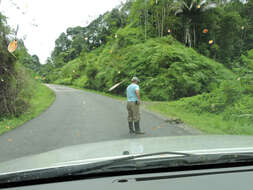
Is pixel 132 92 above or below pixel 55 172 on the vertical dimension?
above

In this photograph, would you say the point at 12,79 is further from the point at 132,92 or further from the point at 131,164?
the point at 131,164

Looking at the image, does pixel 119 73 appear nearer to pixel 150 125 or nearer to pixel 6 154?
pixel 150 125

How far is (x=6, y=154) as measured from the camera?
18.0 feet

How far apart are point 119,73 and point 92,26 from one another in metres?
49.0

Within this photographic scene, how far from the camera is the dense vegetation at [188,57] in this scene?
13016 mm

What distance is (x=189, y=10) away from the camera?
28328 mm

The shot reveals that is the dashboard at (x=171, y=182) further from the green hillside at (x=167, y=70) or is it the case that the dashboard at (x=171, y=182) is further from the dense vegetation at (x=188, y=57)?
the green hillside at (x=167, y=70)

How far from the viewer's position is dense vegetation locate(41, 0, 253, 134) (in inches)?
512

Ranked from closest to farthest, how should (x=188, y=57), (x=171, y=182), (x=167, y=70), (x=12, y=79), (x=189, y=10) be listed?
1. (x=171, y=182)
2. (x=12, y=79)
3. (x=167, y=70)
4. (x=188, y=57)
5. (x=189, y=10)

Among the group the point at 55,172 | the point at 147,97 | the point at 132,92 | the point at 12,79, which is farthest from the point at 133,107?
the point at 147,97

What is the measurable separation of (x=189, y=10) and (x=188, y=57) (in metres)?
9.39

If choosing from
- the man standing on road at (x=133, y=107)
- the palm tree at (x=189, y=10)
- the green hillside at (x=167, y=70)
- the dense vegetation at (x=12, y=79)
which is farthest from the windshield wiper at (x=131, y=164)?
the palm tree at (x=189, y=10)

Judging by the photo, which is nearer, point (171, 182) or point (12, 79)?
point (171, 182)

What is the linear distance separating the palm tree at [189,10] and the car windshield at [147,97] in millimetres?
121
